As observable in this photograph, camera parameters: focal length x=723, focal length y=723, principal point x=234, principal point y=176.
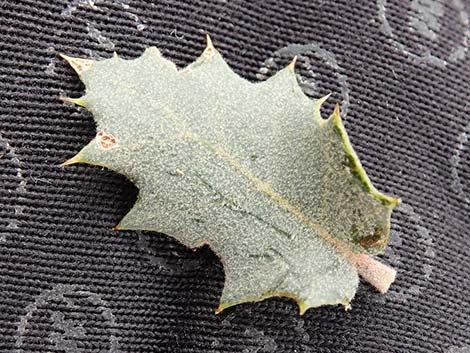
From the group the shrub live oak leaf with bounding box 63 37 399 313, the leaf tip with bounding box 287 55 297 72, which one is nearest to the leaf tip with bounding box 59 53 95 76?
the shrub live oak leaf with bounding box 63 37 399 313

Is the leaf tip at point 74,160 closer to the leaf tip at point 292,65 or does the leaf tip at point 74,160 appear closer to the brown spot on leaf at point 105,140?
the brown spot on leaf at point 105,140

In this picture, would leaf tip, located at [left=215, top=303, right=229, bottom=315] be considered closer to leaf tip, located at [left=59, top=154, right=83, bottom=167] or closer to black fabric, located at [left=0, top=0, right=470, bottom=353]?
black fabric, located at [left=0, top=0, right=470, bottom=353]

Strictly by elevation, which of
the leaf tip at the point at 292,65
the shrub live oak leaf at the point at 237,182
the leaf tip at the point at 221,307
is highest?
the leaf tip at the point at 292,65

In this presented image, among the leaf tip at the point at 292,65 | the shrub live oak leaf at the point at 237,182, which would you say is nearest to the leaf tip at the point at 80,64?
the shrub live oak leaf at the point at 237,182

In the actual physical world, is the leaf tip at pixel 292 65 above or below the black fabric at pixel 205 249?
above

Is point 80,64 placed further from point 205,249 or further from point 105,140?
point 205,249

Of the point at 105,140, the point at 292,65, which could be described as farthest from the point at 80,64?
the point at 292,65
